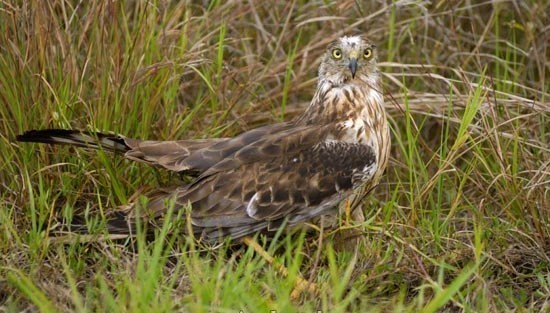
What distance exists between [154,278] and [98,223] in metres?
1.37

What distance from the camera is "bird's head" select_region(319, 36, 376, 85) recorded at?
529 centimetres

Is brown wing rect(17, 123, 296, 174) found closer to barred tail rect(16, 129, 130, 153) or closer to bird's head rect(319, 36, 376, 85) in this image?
barred tail rect(16, 129, 130, 153)

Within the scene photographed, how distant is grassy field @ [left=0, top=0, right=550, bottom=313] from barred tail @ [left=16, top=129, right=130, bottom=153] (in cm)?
15

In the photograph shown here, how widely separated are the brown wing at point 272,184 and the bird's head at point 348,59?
380 millimetres

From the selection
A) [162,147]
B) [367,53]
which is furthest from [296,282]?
[367,53]

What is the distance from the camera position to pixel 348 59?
5.29m

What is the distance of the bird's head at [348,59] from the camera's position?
208 inches

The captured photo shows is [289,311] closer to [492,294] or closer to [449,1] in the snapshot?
[492,294]

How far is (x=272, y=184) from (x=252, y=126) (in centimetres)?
126

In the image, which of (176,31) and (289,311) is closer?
(289,311)

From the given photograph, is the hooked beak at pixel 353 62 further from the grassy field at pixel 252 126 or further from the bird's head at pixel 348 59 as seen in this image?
the grassy field at pixel 252 126

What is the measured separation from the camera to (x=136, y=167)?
541 cm

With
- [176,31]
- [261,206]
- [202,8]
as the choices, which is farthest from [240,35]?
[261,206]

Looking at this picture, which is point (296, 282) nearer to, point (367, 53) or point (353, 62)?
point (353, 62)
